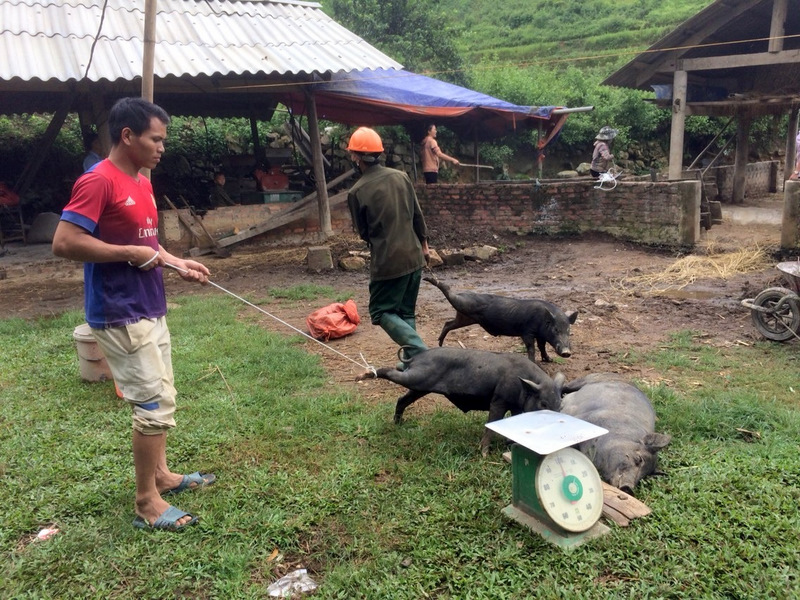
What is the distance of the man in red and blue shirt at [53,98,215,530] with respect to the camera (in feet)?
9.07

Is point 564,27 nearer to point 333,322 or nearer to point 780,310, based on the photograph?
point 780,310

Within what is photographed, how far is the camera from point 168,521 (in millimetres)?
3105

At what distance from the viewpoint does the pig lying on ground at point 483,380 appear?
12.6 feet

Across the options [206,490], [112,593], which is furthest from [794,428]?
[112,593]

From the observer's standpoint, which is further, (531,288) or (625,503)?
(531,288)

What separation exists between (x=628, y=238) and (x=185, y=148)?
35.8ft

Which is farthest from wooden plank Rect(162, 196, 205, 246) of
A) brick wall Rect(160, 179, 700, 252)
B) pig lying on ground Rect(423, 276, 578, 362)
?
pig lying on ground Rect(423, 276, 578, 362)

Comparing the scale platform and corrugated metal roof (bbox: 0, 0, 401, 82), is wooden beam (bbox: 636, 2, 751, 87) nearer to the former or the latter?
corrugated metal roof (bbox: 0, 0, 401, 82)

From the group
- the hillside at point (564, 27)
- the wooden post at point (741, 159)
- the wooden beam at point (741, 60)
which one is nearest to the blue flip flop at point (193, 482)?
the wooden beam at point (741, 60)

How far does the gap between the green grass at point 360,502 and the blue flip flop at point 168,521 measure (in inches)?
2.9

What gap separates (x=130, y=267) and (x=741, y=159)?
15.3 m

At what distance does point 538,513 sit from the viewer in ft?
9.72

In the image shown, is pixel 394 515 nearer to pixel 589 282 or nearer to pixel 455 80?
pixel 589 282

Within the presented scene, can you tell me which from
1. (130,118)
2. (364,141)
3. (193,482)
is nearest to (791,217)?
(364,141)
